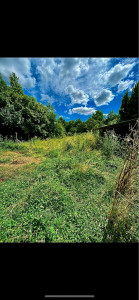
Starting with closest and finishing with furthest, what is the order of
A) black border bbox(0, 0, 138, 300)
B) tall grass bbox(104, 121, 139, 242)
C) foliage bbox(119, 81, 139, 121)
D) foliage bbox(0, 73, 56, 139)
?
black border bbox(0, 0, 138, 300), tall grass bbox(104, 121, 139, 242), foliage bbox(0, 73, 56, 139), foliage bbox(119, 81, 139, 121)

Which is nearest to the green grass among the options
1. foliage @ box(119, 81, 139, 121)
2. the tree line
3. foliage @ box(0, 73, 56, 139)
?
the tree line

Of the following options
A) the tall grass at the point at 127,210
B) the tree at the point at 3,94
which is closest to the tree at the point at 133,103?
the tall grass at the point at 127,210

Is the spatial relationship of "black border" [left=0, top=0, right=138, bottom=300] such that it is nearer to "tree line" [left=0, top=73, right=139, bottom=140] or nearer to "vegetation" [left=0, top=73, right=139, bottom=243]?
"vegetation" [left=0, top=73, right=139, bottom=243]

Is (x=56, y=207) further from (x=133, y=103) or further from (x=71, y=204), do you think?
(x=133, y=103)

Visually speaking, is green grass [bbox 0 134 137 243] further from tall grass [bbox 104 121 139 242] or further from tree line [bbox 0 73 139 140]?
tree line [bbox 0 73 139 140]

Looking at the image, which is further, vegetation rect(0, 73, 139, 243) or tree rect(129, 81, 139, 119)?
tree rect(129, 81, 139, 119)

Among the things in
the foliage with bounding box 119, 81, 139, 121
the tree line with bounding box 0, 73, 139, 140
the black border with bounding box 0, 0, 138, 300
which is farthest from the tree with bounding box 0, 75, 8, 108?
the foliage with bounding box 119, 81, 139, 121

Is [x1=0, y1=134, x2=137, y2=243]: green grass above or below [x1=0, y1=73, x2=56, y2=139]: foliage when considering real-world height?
below

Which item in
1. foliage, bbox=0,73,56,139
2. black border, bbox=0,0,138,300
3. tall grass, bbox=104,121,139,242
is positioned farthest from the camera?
foliage, bbox=0,73,56,139

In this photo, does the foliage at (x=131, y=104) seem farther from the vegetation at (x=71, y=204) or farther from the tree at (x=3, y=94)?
the tree at (x=3, y=94)
